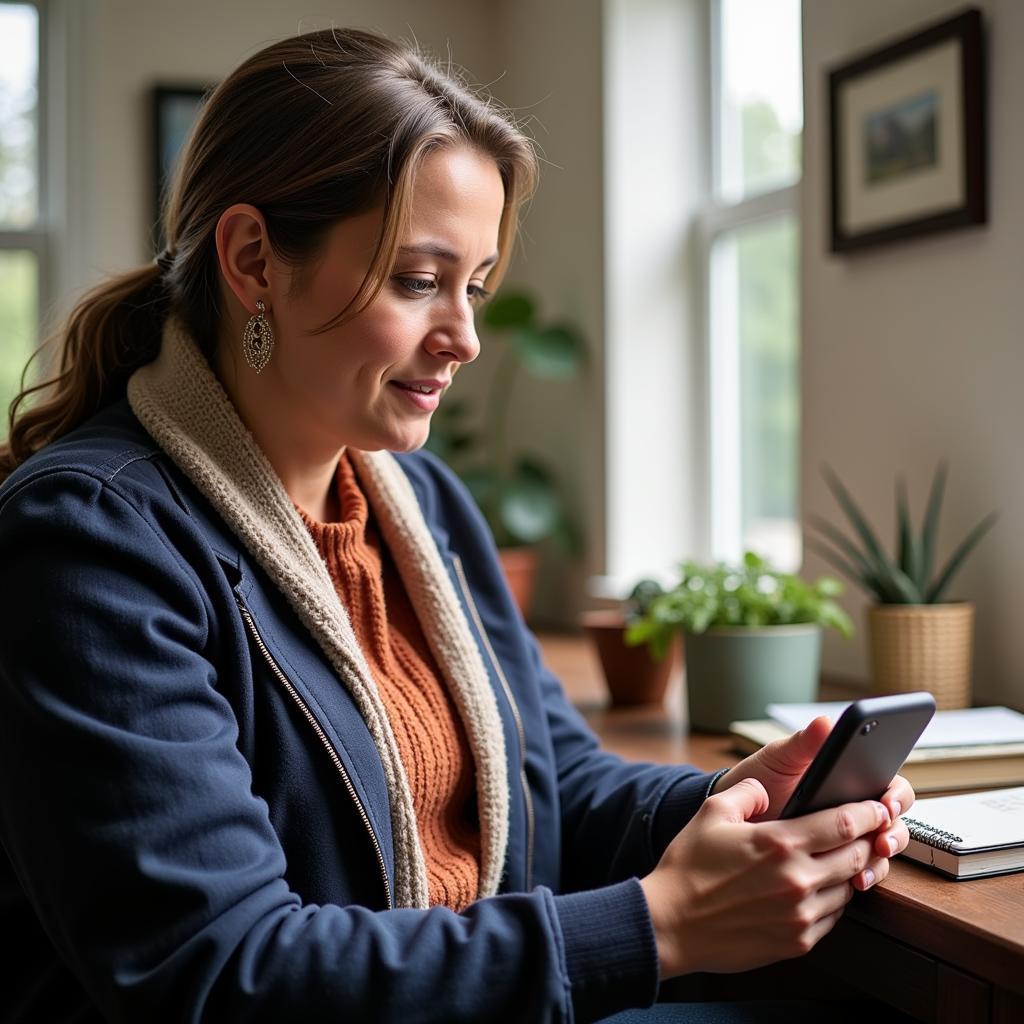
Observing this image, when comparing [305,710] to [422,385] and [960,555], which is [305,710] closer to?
[422,385]

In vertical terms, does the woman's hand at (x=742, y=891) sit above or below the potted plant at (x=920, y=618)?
below

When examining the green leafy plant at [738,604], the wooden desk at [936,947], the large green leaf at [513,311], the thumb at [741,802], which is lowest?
the wooden desk at [936,947]

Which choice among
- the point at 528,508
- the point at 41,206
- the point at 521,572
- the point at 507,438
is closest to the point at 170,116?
the point at 41,206

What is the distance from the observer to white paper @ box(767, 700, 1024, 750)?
4.38 ft

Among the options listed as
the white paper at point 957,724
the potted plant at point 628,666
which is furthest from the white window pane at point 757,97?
the white paper at point 957,724

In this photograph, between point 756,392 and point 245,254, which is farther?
point 756,392

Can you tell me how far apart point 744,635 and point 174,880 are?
0.94m

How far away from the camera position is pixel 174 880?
0.86m

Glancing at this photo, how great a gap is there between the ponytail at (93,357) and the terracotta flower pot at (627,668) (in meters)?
0.91

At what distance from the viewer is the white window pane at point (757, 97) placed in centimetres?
249

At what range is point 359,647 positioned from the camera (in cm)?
121

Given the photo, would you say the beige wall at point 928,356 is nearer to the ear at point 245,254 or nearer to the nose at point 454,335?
the nose at point 454,335

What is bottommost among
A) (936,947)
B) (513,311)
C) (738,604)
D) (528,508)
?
(936,947)

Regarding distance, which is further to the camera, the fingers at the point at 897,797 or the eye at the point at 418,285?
the eye at the point at 418,285
